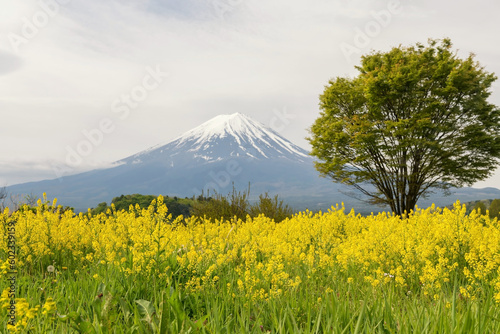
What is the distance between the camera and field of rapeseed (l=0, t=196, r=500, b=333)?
8.79 ft

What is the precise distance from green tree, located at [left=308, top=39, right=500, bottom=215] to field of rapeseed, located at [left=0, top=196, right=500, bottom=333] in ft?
47.5

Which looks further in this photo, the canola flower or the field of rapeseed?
the canola flower

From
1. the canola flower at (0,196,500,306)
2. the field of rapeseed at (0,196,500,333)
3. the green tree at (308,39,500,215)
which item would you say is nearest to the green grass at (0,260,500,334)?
the field of rapeseed at (0,196,500,333)

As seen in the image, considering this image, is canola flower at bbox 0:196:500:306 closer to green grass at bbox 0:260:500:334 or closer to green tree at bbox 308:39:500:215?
green grass at bbox 0:260:500:334

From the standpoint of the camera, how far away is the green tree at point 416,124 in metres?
19.8

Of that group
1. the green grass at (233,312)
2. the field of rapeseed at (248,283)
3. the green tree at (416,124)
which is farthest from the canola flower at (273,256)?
the green tree at (416,124)

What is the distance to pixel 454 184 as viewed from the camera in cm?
2203

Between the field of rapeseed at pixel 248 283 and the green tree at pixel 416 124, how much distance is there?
14.5 m

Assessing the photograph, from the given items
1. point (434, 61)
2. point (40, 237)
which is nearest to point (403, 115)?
point (434, 61)

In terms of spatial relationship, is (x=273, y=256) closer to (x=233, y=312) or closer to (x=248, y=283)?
(x=248, y=283)

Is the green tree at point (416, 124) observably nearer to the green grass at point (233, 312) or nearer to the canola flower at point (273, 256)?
Result: the canola flower at point (273, 256)

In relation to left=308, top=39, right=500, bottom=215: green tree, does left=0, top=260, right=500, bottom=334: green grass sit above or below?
below

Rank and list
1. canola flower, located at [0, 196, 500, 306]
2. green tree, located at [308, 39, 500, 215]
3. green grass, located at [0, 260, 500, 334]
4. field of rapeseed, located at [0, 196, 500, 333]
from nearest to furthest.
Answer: green grass, located at [0, 260, 500, 334], field of rapeseed, located at [0, 196, 500, 333], canola flower, located at [0, 196, 500, 306], green tree, located at [308, 39, 500, 215]

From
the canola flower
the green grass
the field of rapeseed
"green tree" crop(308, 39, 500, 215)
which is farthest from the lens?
"green tree" crop(308, 39, 500, 215)
